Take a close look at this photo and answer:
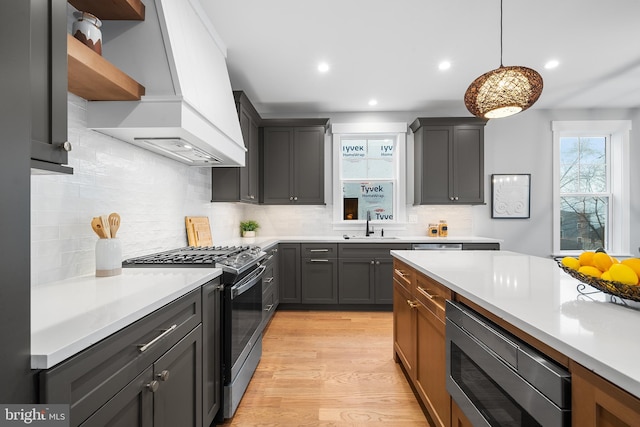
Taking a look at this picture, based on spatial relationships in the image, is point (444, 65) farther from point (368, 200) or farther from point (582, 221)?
point (582, 221)

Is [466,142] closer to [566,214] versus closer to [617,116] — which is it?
[566,214]

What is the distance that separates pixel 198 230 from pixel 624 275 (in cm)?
290

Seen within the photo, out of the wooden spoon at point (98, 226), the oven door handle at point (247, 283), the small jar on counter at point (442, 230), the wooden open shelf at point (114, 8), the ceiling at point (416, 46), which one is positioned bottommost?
the oven door handle at point (247, 283)

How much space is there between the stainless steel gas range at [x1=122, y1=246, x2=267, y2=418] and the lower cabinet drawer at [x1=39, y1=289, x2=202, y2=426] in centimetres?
52

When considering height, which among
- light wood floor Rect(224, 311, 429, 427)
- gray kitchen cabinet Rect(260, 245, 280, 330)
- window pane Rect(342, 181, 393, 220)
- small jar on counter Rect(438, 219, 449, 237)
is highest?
window pane Rect(342, 181, 393, 220)

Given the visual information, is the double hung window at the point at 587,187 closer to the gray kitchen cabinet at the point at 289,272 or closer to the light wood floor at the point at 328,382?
the light wood floor at the point at 328,382

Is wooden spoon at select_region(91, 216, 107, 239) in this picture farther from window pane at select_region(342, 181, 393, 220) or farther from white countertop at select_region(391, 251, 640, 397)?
window pane at select_region(342, 181, 393, 220)

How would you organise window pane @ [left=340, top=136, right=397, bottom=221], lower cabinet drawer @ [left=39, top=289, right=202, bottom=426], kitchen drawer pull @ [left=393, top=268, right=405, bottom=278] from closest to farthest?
lower cabinet drawer @ [left=39, top=289, right=202, bottom=426]
kitchen drawer pull @ [left=393, top=268, right=405, bottom=278]
window pane @ [left=340, top=136, right=397, bottom=221]

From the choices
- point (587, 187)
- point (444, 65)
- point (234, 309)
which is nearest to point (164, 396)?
point (234, 309)

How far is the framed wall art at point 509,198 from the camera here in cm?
447

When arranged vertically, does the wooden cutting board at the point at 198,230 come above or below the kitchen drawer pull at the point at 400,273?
above

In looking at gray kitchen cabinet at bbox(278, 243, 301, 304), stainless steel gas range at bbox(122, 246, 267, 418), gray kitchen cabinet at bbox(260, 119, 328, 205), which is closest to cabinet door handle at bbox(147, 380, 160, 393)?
stainless steel gas range at bbox(122, 246, 267, 418)

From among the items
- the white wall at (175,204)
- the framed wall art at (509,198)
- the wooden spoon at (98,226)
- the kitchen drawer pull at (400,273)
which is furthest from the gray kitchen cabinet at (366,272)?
the wooden spoon at (98,226)

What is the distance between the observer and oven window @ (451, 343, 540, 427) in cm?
94
